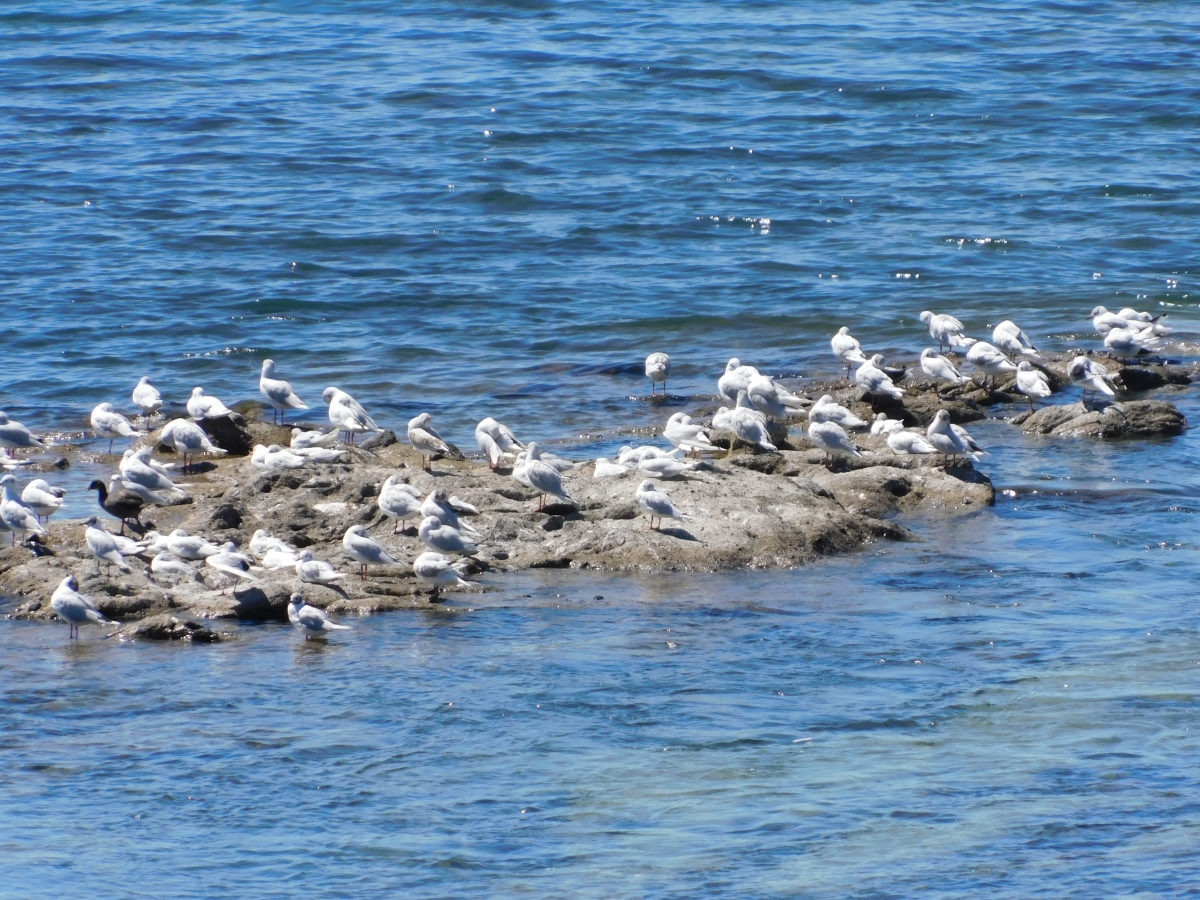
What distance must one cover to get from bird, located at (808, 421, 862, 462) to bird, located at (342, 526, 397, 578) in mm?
3805

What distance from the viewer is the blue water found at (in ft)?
25.0

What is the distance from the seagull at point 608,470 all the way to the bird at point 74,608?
3953mm

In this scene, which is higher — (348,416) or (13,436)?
(348,416)

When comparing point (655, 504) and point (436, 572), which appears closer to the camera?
point (436, 572)

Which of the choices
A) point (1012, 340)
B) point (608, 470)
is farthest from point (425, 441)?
point (1012, 340)

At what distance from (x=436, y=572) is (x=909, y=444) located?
4.69 m

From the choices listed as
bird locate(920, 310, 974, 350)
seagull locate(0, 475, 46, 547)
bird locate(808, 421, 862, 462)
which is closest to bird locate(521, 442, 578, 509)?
bird locate(808, 421, 862, 462)

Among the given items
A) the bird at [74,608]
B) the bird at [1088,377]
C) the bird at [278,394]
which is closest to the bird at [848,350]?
the bird at [1088,377]

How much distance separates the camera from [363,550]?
1109cm

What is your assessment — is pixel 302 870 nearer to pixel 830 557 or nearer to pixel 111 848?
pixel 111 848

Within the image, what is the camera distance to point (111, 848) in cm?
746

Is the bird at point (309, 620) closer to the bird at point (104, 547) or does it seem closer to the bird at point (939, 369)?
the bird at point (104, 547)

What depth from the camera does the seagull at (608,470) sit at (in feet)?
42.1

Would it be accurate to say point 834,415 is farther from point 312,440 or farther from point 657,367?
point 312,440
